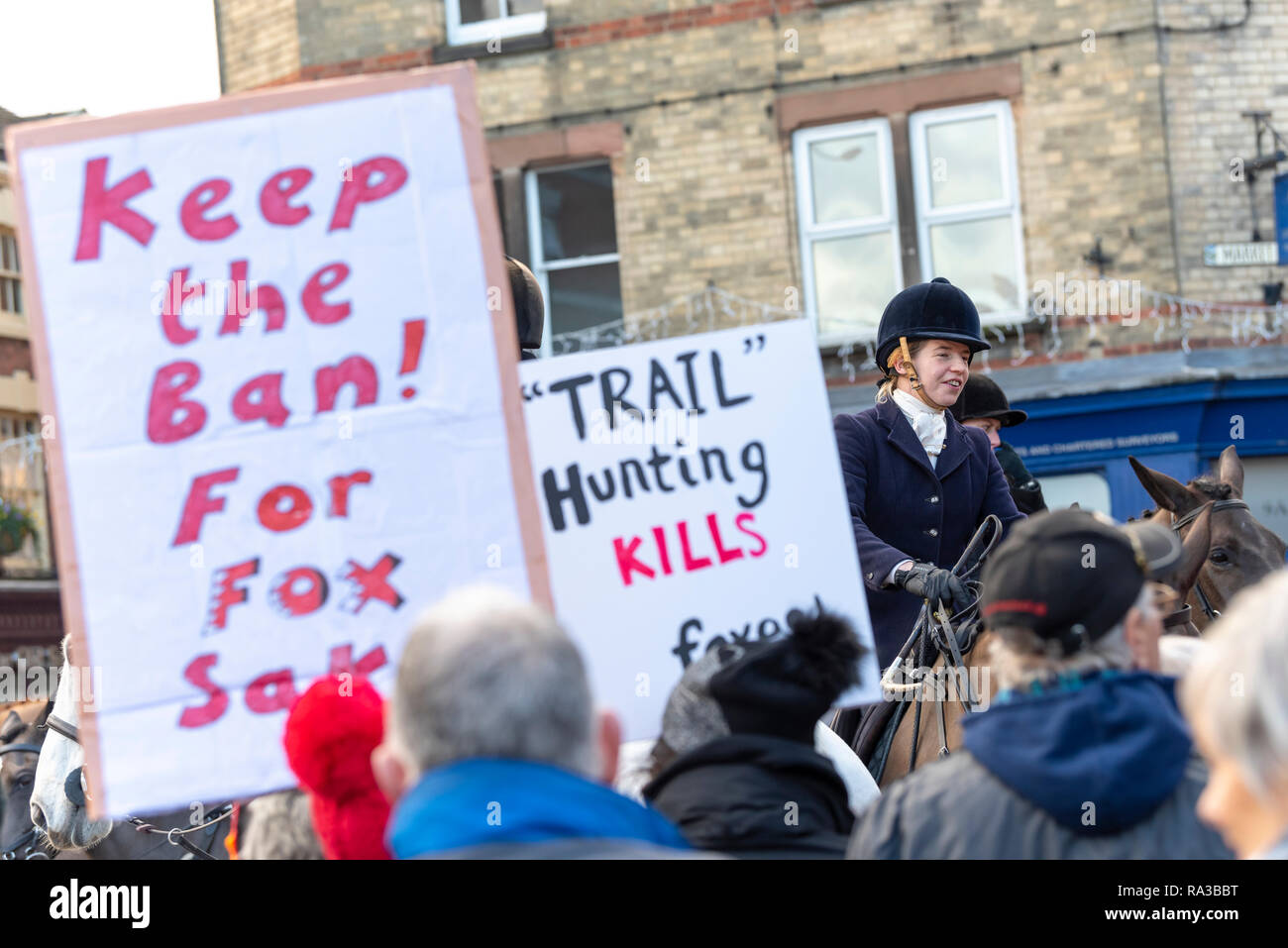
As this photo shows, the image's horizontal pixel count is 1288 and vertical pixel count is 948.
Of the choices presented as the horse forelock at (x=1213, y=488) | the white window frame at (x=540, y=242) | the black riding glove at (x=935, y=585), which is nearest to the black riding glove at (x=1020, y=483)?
the horse forelock at (x=1213, y=488)

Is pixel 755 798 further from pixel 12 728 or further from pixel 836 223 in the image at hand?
pixel 836 223

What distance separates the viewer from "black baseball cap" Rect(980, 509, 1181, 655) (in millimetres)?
2516

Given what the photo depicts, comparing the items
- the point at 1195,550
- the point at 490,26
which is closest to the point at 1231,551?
the point at 1195,550

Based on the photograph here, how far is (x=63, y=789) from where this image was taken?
17.0 feet

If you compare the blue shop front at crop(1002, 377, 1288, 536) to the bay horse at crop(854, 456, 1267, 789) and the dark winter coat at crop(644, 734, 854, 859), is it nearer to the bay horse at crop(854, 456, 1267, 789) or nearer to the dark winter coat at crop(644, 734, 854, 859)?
the bay horse at crop(854, 456, 1267, 789)

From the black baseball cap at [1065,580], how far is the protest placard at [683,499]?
2.99 feet

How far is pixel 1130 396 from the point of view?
13.1 m

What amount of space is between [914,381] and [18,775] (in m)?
4.30

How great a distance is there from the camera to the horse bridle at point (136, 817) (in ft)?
16.9

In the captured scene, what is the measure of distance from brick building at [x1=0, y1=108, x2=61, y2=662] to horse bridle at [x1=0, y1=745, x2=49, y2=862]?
1408 centimetres

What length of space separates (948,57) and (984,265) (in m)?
1.89
